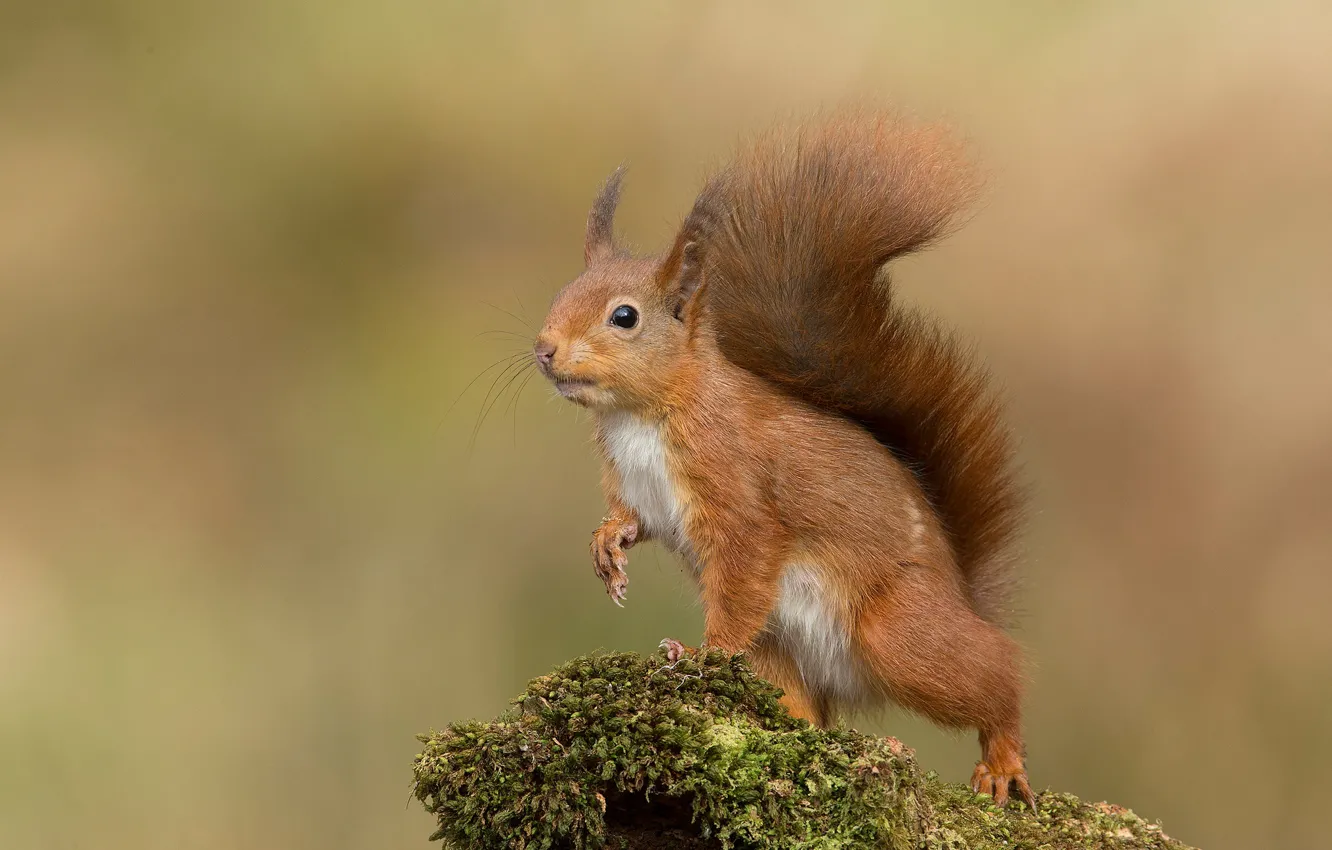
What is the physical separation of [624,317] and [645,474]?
283 mm

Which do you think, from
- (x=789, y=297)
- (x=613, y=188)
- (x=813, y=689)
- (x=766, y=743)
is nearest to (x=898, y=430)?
(x=789, y=297)

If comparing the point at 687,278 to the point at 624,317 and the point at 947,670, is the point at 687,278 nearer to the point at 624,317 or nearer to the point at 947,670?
the point at 624,317

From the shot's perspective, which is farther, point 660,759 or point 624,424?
point 624,424

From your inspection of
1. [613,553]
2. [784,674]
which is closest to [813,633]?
[784,674]

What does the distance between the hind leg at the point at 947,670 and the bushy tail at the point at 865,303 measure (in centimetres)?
26

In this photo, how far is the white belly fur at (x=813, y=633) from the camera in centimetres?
225

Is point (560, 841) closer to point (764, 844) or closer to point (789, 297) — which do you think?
point (764, 844)

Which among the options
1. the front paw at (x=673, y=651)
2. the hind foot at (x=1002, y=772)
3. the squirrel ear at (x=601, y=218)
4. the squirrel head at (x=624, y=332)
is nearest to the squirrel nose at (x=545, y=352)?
Answer: the squirrel head at (x=624, y=332)

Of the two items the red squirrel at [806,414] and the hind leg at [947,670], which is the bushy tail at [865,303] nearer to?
the red squirrel at [806,414]

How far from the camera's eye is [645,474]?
2252mm

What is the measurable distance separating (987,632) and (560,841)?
3.10 feet

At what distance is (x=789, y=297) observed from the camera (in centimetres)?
236

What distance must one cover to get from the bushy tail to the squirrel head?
2.5 inches

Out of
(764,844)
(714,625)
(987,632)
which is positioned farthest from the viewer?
(987,632)
